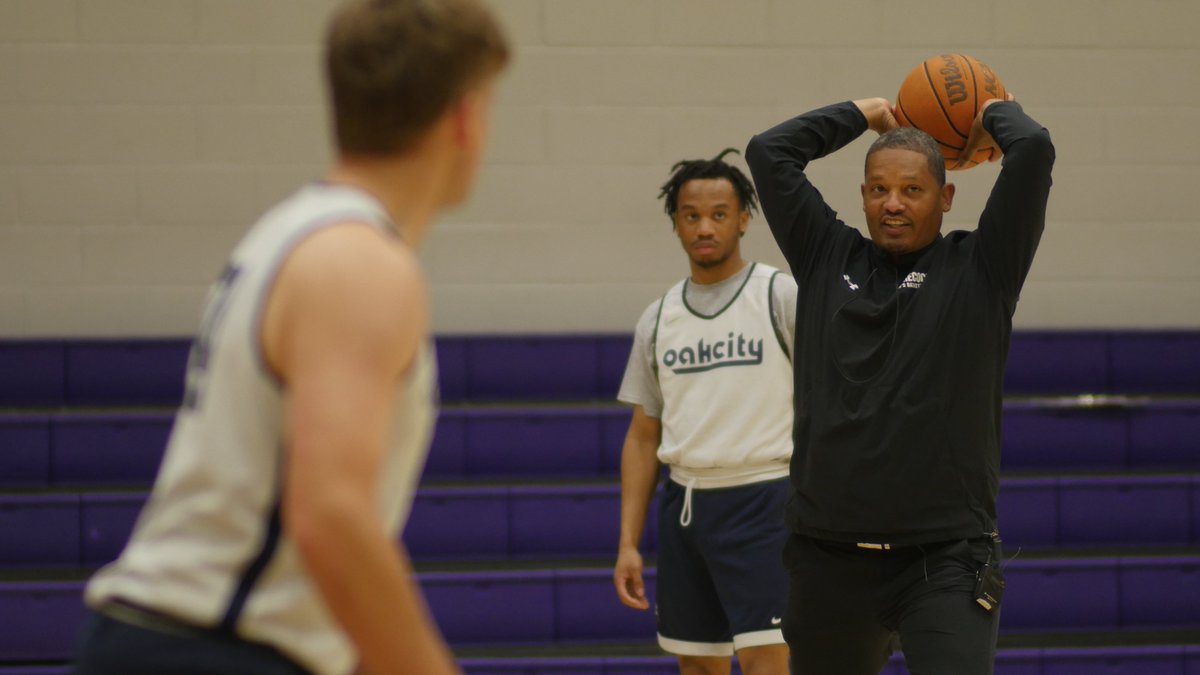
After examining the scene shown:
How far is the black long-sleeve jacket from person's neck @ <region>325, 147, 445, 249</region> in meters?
1.53

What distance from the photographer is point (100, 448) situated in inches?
199

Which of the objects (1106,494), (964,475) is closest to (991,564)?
(964,475)

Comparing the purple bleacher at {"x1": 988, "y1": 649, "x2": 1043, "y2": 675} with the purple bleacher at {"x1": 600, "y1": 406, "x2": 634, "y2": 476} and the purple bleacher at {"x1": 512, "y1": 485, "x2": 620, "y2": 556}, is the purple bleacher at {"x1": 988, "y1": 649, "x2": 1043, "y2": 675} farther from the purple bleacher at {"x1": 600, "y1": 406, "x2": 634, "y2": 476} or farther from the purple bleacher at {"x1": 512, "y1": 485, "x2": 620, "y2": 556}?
the purple bleacher at {"x1": 600, "y1": 406, "x2": 634, "y2": 476}

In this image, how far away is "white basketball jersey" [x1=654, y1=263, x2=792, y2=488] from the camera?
11.1ft

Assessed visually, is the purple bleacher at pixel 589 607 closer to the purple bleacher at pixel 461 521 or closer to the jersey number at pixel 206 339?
the purple bleacher at pixel 461 521

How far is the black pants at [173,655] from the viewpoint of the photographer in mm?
1081

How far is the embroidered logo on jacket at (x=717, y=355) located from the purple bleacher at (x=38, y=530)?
237 cm

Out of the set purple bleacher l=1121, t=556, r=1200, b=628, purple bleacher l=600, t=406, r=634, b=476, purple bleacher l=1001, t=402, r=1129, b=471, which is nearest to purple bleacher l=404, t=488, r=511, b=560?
purple bleacher l=600, t=406, r=634, b=476

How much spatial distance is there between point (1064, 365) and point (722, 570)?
2791 millimetres

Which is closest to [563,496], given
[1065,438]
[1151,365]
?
[1065,438]

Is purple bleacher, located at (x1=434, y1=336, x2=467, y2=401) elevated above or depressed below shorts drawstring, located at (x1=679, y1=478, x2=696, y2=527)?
above

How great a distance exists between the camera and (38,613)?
4273mm

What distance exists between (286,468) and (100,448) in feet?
→ 14.1

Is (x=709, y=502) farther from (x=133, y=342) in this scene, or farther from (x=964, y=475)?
(x=133, y=342)
